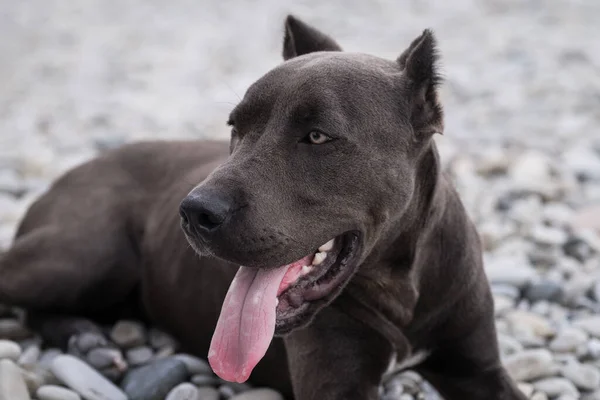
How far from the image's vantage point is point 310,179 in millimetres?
3404

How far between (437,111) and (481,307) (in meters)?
0.95

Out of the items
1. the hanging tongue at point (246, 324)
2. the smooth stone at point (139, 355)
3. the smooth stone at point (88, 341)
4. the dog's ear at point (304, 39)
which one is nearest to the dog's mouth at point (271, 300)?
the hanging tongue at point (246, 324)

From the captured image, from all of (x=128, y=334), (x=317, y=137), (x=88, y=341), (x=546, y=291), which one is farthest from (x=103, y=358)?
(x=546, y=291)

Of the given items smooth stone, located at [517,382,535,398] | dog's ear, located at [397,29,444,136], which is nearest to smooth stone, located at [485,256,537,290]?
smooth stone, located at [517,382,535,398]

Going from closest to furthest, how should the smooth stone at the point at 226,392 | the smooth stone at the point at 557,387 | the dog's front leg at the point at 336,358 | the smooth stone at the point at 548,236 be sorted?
the dog's front leg at the point at 336,358 → the smooth stone at the point at 226,392 → the smooth stone at the point at 557,387 → the smooth stone at the point at 548,236

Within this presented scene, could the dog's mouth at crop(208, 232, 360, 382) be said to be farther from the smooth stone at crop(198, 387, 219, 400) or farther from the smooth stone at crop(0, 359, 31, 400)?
the smooth stone at crop(0, 359, 31, 400)

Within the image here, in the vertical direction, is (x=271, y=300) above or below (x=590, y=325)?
above

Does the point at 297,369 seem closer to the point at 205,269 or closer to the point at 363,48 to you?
the point at 205,269

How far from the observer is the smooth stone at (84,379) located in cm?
428

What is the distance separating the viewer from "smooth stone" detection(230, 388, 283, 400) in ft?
13.9

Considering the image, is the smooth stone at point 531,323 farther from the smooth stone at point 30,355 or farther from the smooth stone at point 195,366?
the smooth stone at point 30,355

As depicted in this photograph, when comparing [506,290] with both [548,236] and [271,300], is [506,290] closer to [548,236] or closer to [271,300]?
[548,236]

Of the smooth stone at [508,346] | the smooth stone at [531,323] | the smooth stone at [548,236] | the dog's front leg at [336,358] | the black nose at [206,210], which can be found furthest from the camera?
the smooth stone at [548,236]

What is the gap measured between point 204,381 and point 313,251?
4.14 feet
